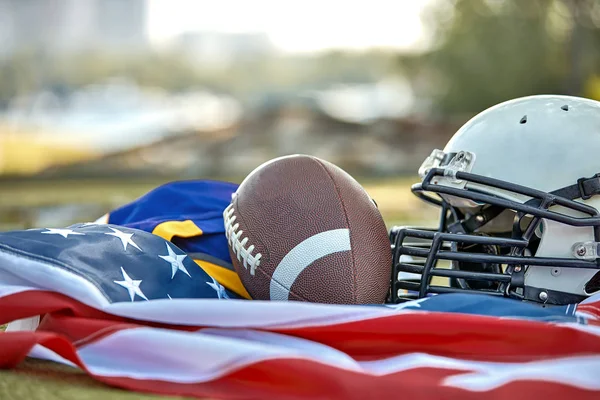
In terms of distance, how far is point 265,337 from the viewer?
38.6 inches

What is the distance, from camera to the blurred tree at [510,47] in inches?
222

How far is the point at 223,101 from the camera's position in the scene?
19.1 feet

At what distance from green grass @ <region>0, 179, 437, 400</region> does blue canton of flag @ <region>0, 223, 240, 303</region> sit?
126mm

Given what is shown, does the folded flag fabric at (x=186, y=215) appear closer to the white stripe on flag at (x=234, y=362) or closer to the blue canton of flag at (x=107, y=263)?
the blue canton of flag at (x=107, y=263)

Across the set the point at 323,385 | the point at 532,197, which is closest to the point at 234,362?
the point at 323,385

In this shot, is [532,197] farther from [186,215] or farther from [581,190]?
[186,215]

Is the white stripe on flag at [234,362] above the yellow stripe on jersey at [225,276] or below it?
above

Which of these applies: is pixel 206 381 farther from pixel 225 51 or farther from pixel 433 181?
pixel 225 51

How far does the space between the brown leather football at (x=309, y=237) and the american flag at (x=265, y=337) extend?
0.32 feet

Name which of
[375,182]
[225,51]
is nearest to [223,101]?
[225,51]

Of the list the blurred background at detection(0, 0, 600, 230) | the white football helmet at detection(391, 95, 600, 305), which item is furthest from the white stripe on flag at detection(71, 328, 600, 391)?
the blurred background at detection(0, 0, 600, 230)

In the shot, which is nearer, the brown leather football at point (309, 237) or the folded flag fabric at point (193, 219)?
the brown leather football at point (309, 237)

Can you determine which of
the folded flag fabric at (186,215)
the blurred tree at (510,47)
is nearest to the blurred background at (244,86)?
the blurred tree at (510,47)

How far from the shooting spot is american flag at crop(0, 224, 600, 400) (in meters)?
0.85
